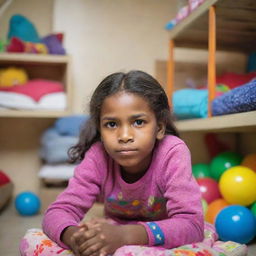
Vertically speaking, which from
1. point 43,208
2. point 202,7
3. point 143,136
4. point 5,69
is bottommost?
point 43,208

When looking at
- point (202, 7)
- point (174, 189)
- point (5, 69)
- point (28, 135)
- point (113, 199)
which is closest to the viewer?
point (174, 189)

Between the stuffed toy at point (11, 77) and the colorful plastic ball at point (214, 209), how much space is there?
3.80 feet

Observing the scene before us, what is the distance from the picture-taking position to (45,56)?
70.8 inches

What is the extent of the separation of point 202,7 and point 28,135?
1166mm

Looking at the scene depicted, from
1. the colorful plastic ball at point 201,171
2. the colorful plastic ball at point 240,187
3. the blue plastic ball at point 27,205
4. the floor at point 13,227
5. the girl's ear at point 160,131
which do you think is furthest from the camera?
the colorful plastic ball at point 201,171

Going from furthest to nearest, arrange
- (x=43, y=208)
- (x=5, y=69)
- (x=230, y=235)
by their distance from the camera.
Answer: (x=5, y=69), (x=43, y=208), (x=230, y=235)

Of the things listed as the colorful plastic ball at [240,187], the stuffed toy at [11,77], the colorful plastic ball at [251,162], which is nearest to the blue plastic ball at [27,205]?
the stuffed toy at [11,77]

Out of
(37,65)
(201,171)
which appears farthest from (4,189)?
(201,171)

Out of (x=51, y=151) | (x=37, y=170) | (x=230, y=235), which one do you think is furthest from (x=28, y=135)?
(x=230, y=235)

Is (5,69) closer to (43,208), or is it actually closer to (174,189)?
(43,208)

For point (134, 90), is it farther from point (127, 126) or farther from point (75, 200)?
point (75, 200)

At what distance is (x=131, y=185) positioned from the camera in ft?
2.96

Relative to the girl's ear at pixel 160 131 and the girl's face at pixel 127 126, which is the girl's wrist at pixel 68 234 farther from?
the girl's ear at pixel 160 131

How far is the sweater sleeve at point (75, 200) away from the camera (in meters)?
0.80
